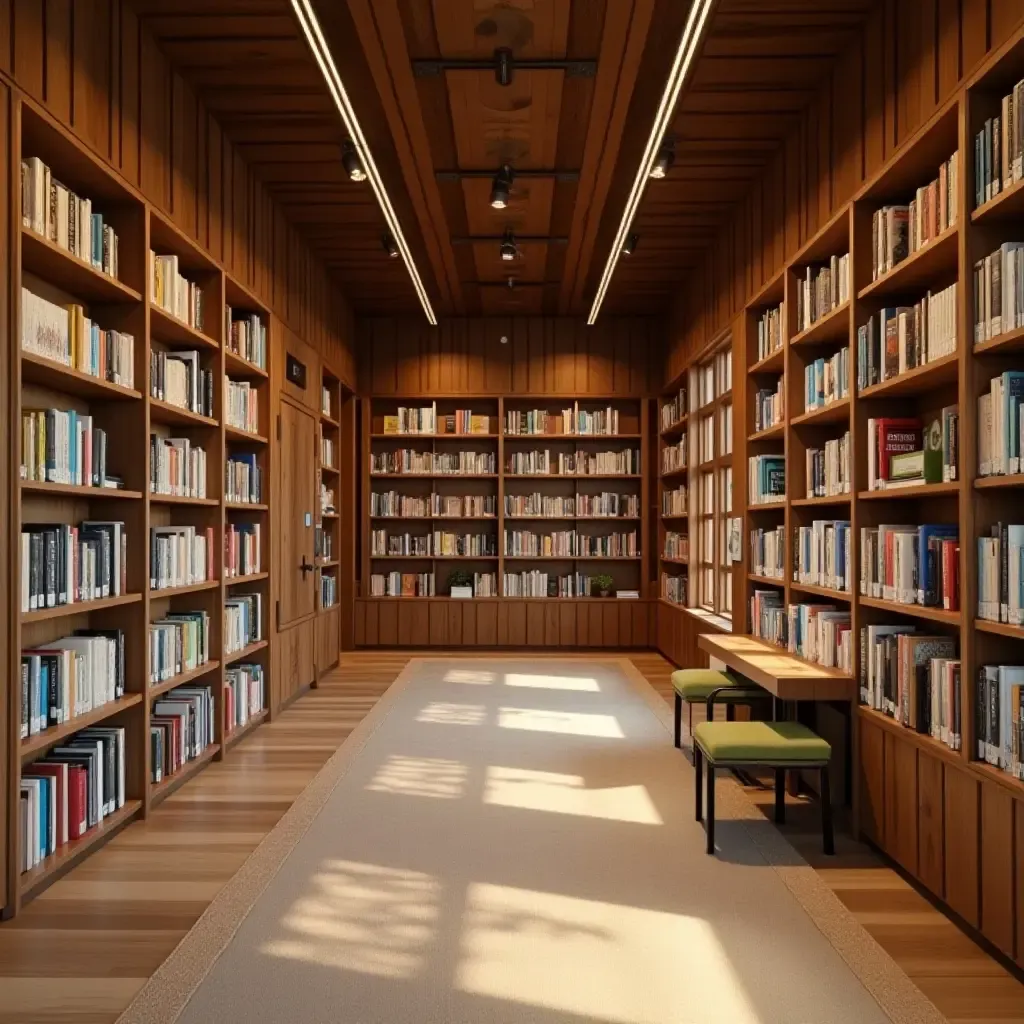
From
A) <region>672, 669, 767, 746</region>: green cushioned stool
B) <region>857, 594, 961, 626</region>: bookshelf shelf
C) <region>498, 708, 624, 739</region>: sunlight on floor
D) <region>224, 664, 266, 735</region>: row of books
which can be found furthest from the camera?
<region>498, 708, 624, 739</region>: sunlight on floor

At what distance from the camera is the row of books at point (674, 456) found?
948 centimetres

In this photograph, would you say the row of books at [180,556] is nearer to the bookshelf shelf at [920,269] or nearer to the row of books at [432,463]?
the bookshelf shelf at [920,269]

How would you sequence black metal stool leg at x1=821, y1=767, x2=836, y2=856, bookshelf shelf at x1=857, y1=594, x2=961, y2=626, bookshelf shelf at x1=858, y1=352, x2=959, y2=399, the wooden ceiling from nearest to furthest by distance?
1. bookshelf shelf at x1=857, y1=594, x2=961, y2=626
2. bookshelf shelf at x1=858, y1=352, x2=959, y2=399
3. black metal stool leg at x1=821, y1=767, x2=836, y2=856
4. the wooden ceiling

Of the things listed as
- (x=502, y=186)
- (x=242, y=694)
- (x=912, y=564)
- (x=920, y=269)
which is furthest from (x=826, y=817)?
(x=502, y=186)

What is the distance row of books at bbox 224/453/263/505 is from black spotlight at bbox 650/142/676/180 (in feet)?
10.2

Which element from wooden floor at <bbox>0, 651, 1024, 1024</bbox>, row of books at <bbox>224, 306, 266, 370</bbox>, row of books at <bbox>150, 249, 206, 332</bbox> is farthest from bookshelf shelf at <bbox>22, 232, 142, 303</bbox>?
wooden floor at <bbox>0, 651, 1024, 1024</bbox>

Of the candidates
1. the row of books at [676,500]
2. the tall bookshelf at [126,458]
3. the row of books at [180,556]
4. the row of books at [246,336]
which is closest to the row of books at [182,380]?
the tall bookshelf at [126,458]

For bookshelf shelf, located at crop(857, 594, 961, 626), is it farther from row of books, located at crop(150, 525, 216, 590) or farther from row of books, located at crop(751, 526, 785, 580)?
row of books, located at crop(150, 525, 216, 590)

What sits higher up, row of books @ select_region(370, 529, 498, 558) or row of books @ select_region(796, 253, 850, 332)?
row of books @ select_region(796, 253, 850, 332)

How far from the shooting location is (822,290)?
499cm

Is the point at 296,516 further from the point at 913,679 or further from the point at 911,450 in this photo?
the point at 913,679

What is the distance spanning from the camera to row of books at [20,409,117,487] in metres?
3.62

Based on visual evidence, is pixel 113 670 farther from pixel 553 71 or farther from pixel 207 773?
pixel 553 71

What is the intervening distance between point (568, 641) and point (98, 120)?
7.76 meters
